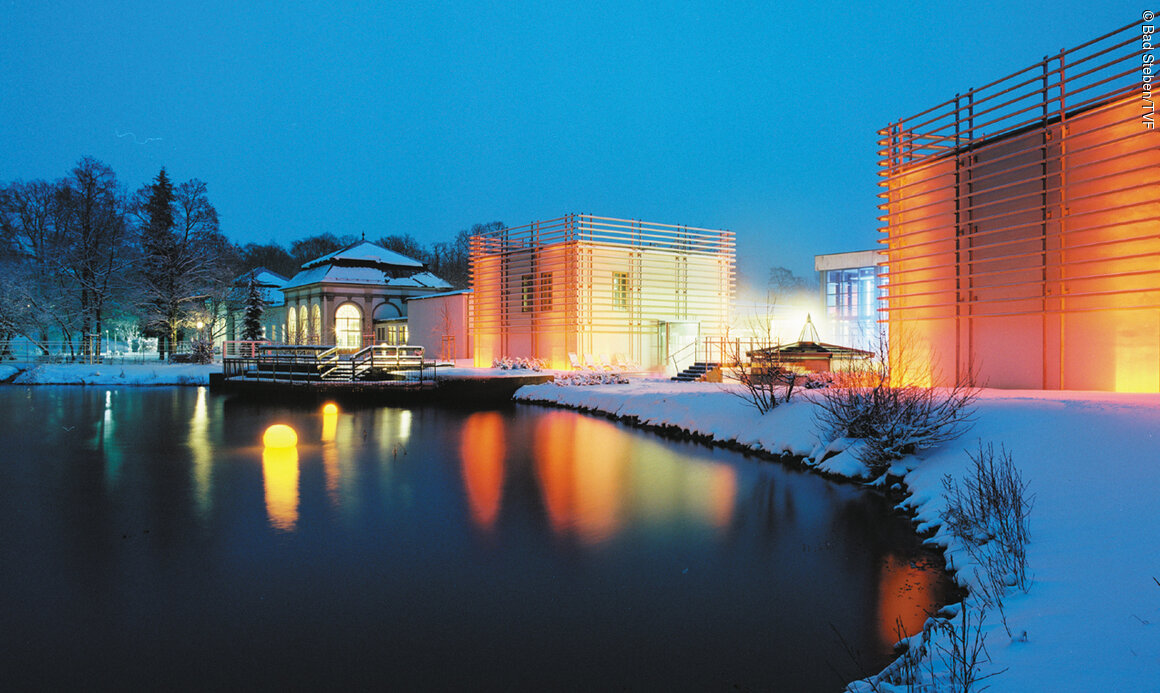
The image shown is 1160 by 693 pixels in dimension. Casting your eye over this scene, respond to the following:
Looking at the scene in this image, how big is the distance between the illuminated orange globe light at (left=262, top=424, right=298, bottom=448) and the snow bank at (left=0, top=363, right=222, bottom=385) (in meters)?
21.6

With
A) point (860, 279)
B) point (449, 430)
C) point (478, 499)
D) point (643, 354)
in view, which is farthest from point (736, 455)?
point (860, 279)

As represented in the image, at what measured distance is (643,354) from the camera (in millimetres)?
28516

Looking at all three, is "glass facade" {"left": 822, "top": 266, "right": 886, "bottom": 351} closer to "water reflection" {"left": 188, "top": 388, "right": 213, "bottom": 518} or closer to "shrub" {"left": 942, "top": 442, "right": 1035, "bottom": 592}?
"water reflection" {"left": 188, "top": 388, "right": 213, "bottom": 518}

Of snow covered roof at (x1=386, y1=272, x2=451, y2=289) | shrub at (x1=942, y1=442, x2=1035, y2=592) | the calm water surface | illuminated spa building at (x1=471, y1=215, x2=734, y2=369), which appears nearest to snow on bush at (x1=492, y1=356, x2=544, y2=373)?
illuminated spa building at (x1=471, y1=215, x2=734, y2=369)

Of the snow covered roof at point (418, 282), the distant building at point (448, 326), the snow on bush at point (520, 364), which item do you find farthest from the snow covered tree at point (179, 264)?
the snow on bush at point (520, 364)

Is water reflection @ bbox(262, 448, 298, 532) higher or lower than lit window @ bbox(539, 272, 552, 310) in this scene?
lower

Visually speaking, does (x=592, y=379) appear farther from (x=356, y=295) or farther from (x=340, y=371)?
(x=356, y=295)

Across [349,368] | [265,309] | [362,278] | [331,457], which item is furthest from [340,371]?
[265,309]

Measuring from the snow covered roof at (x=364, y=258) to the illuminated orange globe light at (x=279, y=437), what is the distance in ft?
124

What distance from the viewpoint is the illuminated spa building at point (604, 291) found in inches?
1070

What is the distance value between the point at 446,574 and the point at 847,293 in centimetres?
3629

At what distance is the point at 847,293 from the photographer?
126 ft

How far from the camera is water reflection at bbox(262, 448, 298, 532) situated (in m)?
8.16

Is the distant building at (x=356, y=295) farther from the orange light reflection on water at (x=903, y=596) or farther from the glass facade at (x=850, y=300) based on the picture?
→ the orange light reflection on water at (x=903, y=596)
